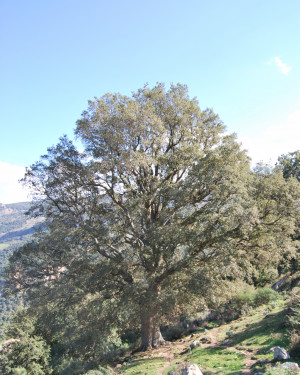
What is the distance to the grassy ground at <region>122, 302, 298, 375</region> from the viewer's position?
30.1ft

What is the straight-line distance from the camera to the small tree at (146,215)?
13.3m

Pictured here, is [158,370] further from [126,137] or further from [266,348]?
[126,137]

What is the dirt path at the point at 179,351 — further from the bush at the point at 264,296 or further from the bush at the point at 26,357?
the bush at the point at 26,357

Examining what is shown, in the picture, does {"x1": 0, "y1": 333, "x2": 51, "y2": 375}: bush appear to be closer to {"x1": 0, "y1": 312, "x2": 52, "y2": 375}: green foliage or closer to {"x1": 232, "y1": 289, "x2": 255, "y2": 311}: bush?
{"x1": 0, "y1": 312, "x2": 52, "y2": 375}: green foliage

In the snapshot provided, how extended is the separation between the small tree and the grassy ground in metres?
2.12

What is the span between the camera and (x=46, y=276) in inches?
633

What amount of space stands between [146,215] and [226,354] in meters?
8.86

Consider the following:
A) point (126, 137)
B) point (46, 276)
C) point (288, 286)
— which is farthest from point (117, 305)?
point (288, 286)

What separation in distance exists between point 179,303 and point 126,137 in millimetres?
10533

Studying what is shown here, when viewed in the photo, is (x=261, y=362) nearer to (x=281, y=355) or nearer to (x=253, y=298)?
(x=281, y=355)

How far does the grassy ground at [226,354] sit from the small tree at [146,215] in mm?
2117

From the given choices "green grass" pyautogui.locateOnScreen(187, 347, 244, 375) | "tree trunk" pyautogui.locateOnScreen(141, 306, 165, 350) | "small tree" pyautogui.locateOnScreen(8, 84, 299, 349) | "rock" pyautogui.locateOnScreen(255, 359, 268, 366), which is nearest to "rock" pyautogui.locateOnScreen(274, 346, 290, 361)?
"rock" pyautogui.locateOnScreen(255, 359, 268, 366)

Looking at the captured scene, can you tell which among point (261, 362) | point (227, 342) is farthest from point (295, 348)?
point (227, 342)

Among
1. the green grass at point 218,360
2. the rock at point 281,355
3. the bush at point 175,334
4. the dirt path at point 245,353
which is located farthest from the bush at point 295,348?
the bush at point 175,334
